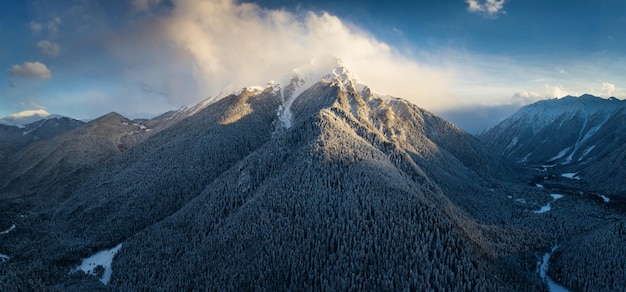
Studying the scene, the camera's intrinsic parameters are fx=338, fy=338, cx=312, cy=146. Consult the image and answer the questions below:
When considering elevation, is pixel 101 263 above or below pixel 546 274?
above

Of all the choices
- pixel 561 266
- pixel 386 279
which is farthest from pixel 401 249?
pixel 561 266

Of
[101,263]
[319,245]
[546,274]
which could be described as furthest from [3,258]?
[546,274]

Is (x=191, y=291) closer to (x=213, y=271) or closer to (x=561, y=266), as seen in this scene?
(x=213, y=271)

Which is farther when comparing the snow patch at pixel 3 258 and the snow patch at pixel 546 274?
the snow patch at pixel 3 258

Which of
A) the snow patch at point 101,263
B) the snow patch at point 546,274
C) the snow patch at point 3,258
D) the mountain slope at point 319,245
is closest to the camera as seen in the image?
the mountain slope at point 319,245

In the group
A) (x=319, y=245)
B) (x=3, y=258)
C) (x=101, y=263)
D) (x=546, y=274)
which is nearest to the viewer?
(x=319, y=245)

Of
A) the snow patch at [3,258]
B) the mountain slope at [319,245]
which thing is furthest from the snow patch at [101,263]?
the snow patch at [3,258]

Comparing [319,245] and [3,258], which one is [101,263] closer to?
[3,258]

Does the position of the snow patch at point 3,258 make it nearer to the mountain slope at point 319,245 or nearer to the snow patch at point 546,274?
the mountain slope at point 319,245

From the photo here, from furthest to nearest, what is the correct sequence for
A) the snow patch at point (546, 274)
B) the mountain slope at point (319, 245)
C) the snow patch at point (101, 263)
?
1. the snow patch at point (101, 263)
2. the snow patch at point (546, 274)
3. the mountain slope at point (319, 245)
